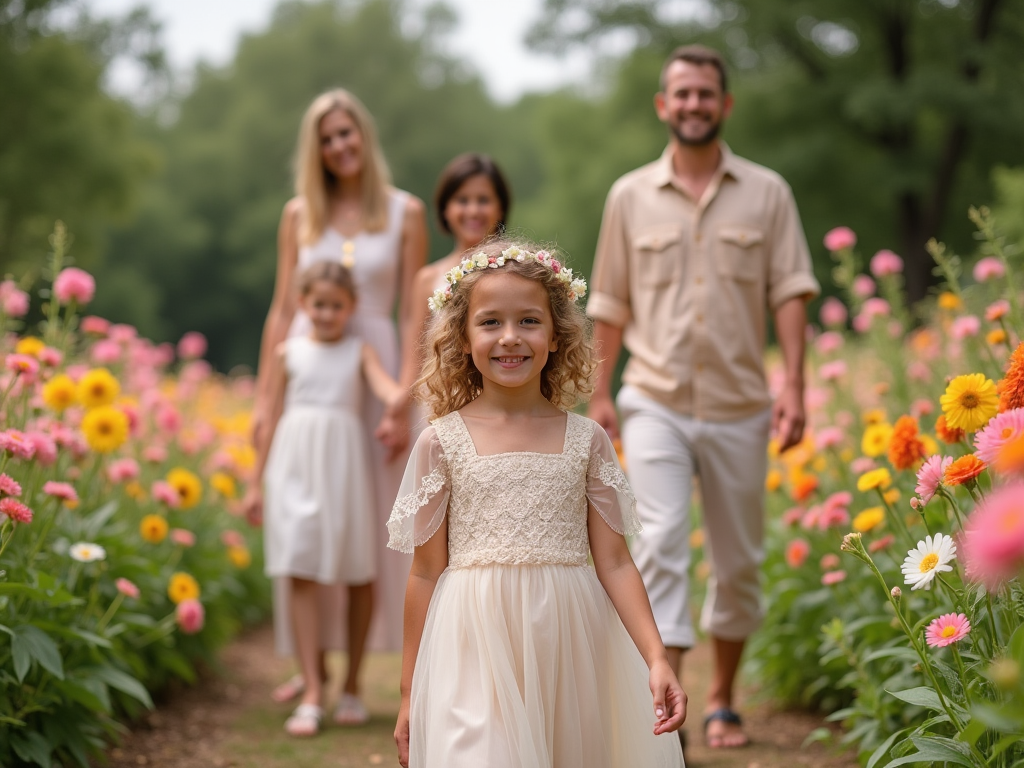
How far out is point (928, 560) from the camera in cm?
223

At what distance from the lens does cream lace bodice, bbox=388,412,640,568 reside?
2488 millimetres

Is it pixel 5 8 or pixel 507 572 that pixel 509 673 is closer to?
pixel 507 572

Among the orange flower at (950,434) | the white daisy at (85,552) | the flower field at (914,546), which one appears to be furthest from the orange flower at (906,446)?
the white daisy at (85,552)

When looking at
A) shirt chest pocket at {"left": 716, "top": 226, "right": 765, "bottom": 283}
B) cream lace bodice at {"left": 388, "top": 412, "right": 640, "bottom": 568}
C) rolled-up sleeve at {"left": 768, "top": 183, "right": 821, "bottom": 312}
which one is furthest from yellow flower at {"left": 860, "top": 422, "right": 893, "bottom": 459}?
cream lace bodice at {"left": 388, "top": 412, "right": 640, "bottom": 568}

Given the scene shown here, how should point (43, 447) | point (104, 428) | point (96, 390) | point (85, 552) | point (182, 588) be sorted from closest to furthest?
point (43, 447) → point (85, 552) → point (96, 390) → point (104, 428) → point (182, 588)

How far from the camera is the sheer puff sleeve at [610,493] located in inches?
102

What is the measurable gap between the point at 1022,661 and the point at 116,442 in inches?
126

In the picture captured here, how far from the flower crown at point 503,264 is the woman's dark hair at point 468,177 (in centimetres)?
166

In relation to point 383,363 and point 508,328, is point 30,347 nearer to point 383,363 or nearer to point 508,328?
point 383,363

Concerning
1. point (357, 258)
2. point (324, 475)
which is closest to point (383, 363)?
point (357, 258)

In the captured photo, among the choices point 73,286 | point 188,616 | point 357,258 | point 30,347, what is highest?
point 357,258

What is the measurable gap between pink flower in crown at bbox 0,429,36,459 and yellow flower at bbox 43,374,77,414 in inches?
32.0

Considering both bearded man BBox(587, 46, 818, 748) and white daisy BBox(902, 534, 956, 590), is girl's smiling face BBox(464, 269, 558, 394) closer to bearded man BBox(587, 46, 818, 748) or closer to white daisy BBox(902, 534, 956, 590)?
white daisy BBox(902, 534, 956, 590)

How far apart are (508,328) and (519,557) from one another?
53 centimetres
